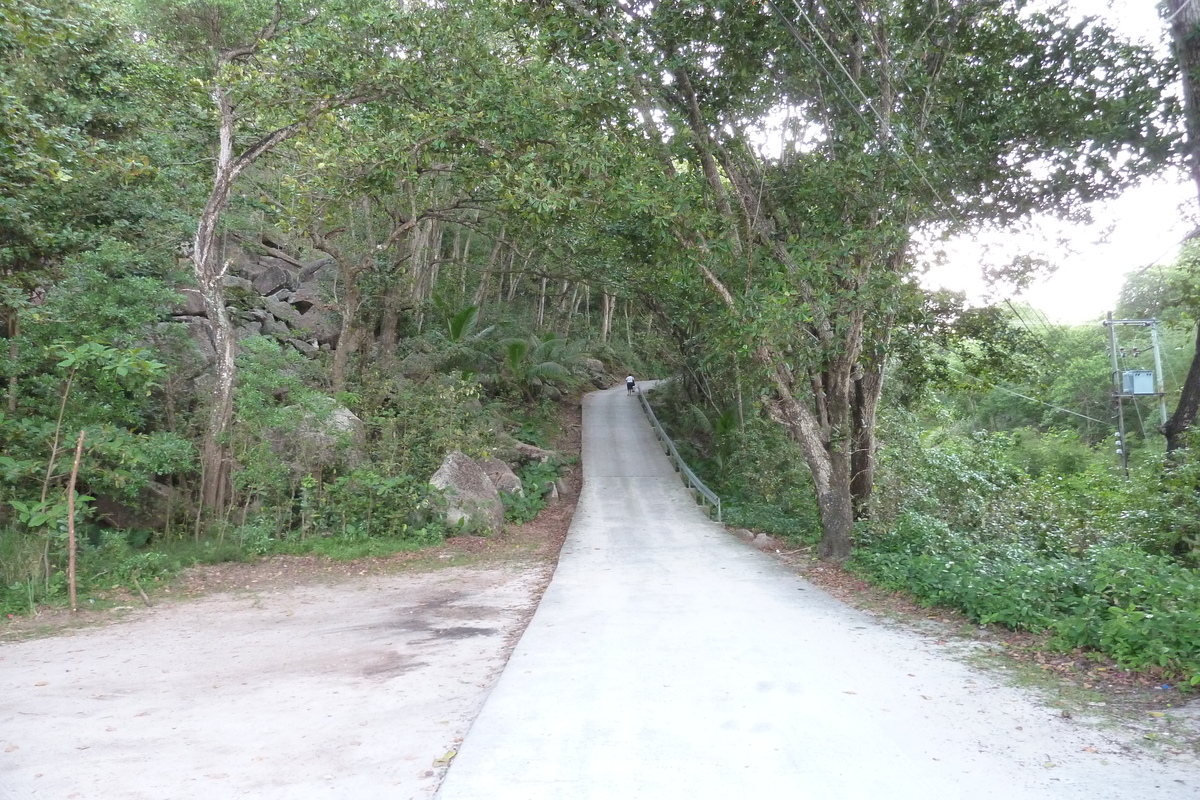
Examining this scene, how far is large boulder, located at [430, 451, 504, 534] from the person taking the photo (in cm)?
1423

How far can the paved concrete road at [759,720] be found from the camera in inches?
161

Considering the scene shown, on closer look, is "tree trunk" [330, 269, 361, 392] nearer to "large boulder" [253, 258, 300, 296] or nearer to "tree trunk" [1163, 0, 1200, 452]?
"large boulder" [253, 258, 300, 296]

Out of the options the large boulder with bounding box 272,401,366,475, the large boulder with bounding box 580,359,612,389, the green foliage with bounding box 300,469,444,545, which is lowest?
the green foliage with bounding box 300,469,444,545

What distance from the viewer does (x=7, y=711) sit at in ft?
18.3

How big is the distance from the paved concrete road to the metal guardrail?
7.31 metres

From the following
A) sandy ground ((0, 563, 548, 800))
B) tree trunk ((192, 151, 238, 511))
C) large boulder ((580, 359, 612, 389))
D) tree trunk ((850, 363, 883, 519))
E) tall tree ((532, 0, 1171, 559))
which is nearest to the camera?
sandy ground ((0, 563, 548, 800))

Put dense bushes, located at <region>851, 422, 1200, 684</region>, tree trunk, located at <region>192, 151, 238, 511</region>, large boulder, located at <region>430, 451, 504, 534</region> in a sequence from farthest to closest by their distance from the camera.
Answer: large boulder, located at <region>430, 451, 504, 534</region>
tree trunk, located at <region>192, 151, 238, 511</region>
dense bushes, located at <region>851, 422, 1200, 684</region>

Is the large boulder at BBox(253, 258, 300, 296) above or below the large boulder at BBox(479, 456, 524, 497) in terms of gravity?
above

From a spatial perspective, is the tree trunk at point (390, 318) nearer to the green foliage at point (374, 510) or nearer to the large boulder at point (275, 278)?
the large boulder at point (275, 278)

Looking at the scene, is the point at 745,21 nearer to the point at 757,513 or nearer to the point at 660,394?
the point at 757,513

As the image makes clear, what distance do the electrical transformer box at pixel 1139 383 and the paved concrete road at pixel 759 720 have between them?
17.7 meters

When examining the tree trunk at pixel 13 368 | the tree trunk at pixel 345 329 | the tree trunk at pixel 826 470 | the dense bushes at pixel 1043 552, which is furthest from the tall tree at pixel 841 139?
the tree trunk at pixel 13 368

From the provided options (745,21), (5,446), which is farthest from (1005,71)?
(5,446)

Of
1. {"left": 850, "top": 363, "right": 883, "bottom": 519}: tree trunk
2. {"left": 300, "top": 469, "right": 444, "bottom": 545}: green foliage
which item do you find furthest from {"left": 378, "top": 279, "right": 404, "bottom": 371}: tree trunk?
{"left": 850, "top": 363, "right": 883, "bottom": 519}: tree trunk
